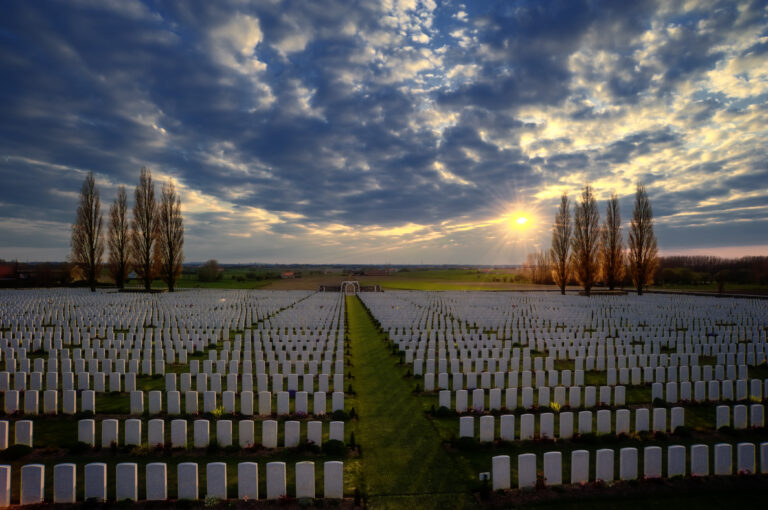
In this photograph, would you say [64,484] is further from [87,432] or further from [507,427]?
[507,427]

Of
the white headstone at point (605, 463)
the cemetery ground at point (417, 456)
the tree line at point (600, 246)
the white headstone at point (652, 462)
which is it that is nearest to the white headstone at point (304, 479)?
the cemetery ground at point (417, 456)

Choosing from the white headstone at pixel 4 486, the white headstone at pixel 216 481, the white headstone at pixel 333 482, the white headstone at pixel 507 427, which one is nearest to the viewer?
the white headstone at pixel 4 486

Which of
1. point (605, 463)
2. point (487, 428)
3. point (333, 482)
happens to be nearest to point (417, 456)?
point (487, 428)

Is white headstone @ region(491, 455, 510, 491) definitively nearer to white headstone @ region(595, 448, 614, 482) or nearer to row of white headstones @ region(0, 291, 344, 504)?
white headstone @ region(595, 448, 614, 482)

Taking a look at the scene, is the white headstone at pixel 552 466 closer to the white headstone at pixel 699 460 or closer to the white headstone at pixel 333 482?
the white headstone at pixel 699 460

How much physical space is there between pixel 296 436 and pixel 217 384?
15.5 feet

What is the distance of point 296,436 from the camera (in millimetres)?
7082

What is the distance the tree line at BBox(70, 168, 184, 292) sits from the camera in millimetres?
44656

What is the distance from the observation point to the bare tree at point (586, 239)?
1864 inches

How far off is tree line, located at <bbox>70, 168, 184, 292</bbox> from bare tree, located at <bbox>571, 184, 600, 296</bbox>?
50.0 m

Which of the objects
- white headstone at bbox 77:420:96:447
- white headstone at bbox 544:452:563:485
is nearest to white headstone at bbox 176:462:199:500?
white headstone at bbox 77:420:96:447

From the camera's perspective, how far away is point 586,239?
4791cm

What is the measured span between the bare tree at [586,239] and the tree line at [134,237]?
1968 inches

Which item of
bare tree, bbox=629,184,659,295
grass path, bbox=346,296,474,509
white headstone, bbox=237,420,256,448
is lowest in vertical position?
grass path, bbox=346,296,474,509
